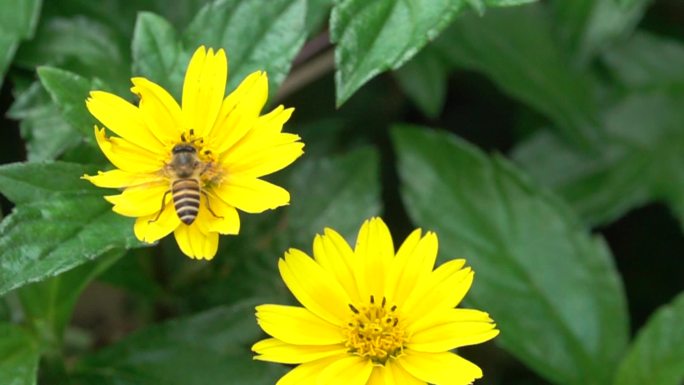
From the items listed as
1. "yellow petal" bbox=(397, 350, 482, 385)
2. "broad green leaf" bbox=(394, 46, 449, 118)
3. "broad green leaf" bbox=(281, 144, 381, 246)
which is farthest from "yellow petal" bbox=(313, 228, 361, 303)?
"broad green leaf" bbox=(394, 46, 449, 118)

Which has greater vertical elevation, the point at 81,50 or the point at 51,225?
the point at 81,50

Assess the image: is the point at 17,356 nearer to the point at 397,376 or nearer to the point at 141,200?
the point at 141,200

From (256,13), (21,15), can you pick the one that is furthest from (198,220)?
(21,15)

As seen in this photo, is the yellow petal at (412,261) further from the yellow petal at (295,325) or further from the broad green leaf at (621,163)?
the broad green leaf at (621,163)

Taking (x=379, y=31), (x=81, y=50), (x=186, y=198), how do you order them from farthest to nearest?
(x=81, y=50), (x=379, y=31), (x=186, y=198)

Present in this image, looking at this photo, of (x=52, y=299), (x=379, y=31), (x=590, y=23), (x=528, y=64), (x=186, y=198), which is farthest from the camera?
(x=528, y=64)

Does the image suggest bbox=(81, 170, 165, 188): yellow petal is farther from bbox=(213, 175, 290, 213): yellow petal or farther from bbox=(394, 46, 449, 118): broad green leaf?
bbox=(394, 46, 449, 118): broad green leaf

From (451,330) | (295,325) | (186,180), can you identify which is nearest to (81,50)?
(186,180)

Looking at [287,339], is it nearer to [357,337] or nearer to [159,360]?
[357,337]
